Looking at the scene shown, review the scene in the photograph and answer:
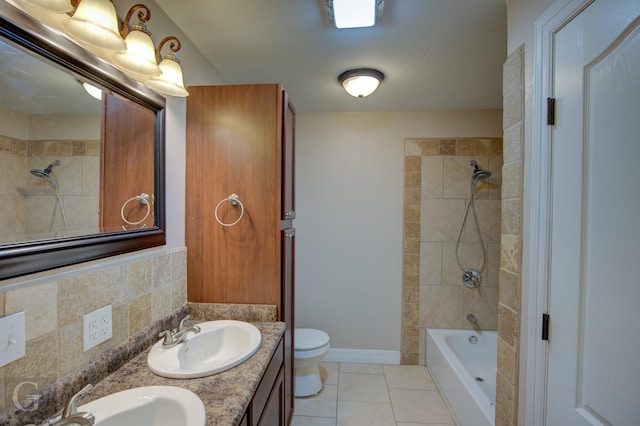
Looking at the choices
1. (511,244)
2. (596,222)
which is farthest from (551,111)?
(511,244)

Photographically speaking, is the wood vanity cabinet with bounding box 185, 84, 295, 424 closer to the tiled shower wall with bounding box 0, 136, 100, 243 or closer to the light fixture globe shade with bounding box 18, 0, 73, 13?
the tiled shower wall with bounding box 0, 136, 100, 243

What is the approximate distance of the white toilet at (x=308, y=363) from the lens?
2221mm

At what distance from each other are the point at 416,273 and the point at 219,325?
6.54ft

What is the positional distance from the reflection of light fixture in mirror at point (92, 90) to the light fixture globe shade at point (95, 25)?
5.5 inches

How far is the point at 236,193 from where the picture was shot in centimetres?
156

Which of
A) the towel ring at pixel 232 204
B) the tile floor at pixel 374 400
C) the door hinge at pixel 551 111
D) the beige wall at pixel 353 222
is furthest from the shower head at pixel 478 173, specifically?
the towel ring at pixel 232 204

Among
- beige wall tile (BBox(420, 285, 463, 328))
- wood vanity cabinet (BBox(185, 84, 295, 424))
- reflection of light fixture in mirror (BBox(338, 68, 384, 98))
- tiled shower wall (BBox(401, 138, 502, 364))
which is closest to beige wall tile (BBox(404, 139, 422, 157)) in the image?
tiled shower wall (BBox(401, 138, 502, 364))

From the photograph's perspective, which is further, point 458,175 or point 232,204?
point 458,175

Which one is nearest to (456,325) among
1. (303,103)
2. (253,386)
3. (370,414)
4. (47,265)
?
(370,414)

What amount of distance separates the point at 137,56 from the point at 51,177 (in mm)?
546

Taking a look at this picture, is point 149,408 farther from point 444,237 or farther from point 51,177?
point 444,237

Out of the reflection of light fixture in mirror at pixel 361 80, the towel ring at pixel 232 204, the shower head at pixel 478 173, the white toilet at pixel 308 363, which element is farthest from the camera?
the shower head at pixel 478 173

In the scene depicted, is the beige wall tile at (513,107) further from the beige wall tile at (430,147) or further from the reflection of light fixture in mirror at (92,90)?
the reflection of light fixture in mirror at (92,90)

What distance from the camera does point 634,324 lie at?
742 millimetres
